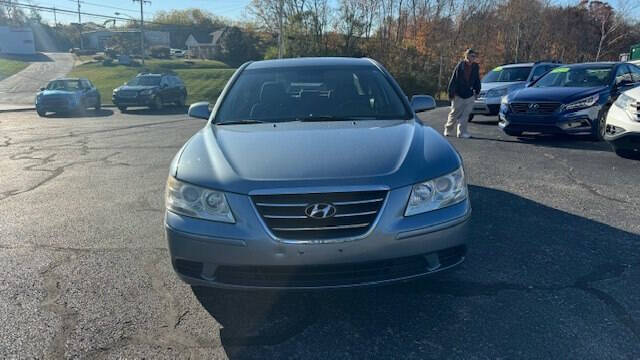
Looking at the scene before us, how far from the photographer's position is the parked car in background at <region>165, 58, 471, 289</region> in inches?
102

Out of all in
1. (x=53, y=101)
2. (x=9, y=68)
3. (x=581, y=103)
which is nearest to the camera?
(x=581, y=103)

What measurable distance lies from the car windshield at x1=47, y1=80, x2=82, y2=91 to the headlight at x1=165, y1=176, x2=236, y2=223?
2069 cm

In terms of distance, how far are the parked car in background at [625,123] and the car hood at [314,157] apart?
16.2ft

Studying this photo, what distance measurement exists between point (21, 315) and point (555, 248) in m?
4.00

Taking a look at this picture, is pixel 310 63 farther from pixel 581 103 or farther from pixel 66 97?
pixel 66 97

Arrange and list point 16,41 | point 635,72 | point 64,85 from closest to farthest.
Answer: point 635,72 < point 64,85 < point 16,41

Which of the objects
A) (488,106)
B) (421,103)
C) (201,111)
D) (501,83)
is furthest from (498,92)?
(201,111)

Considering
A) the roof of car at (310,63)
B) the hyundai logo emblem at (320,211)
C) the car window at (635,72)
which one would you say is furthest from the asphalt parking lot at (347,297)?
the car window at (635,72)

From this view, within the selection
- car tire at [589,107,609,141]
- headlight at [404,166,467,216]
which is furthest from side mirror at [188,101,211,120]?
car tire at [589,107,609,141]

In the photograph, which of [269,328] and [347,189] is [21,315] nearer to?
[269,328]

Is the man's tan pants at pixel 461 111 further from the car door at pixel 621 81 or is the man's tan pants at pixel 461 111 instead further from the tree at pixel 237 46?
the tree at pixel 237 46

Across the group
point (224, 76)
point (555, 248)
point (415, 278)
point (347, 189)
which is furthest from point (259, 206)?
point (224, 76)

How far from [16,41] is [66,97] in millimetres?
73150

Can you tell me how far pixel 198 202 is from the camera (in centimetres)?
279
